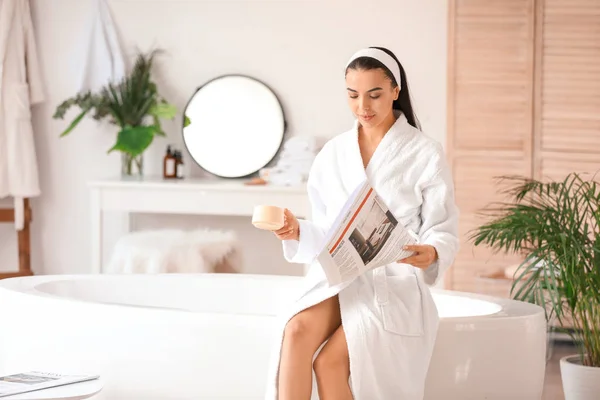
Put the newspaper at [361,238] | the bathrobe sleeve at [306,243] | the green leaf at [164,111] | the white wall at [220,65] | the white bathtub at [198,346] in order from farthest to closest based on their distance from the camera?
the green leaf at [164,111], the white wall at [220,65], the white bathtub at [198,346], the bathrobe sleeve at [306,243], the newspaper at [361,238]

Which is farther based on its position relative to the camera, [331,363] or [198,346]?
[198,346]

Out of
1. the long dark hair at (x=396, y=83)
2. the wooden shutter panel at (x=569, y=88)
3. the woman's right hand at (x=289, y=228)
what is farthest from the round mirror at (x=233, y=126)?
the woman's right hand at (x=289, y=228)

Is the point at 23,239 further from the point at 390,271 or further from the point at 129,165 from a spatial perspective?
the point at 390,271

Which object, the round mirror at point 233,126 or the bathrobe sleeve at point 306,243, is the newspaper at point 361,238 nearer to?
the bathrobe sleeve at point 306,243

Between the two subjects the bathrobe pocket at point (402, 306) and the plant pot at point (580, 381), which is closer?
the bathrobe pocket at point (402, 306)

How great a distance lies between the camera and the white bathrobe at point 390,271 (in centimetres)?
227

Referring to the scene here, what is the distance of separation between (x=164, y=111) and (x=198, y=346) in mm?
2777

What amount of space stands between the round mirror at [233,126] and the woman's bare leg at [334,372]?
10.2 feet

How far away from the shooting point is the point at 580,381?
3.20 meters

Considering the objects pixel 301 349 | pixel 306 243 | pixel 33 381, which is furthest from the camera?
pixel 33 381

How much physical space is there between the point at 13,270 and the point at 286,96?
192cm

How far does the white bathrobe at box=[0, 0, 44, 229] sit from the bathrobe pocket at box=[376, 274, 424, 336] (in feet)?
11.5

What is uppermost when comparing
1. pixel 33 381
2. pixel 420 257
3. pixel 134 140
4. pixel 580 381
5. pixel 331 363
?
pixel 134 140

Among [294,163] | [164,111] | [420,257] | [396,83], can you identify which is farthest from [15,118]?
[420,257]
